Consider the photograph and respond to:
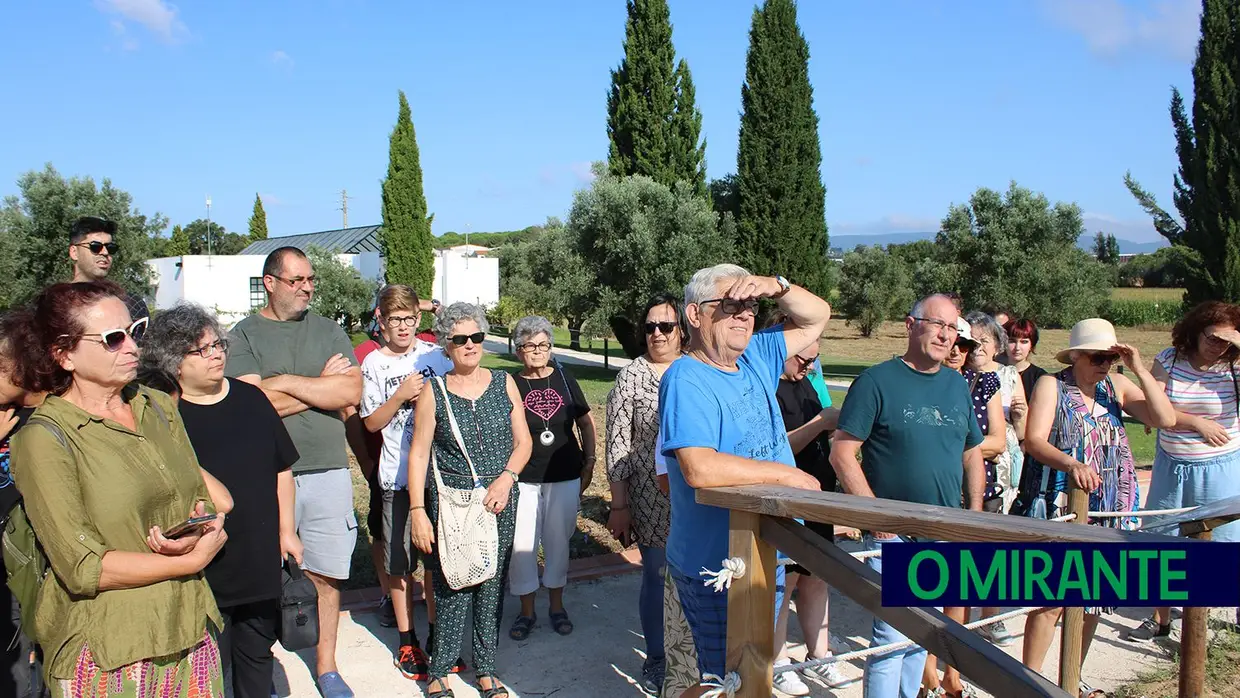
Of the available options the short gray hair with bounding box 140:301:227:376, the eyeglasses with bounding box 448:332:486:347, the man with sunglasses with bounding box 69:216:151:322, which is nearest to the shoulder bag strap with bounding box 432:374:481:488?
the eyeglasses with bounding box 448:332:486:347

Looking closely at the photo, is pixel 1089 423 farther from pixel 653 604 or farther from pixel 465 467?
pixel 465 467

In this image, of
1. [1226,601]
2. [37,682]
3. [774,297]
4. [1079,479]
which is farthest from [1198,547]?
[37,682]

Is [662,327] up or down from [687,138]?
down

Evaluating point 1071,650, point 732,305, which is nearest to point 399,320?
point 732,305

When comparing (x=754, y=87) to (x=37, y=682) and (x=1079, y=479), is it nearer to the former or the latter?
(x=1079, y=479)

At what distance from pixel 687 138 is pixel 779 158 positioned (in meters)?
3.52

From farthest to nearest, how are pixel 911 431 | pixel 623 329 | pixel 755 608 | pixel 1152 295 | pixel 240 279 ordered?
pixel 1152 295, pixel 240 279, pixel 623 329, pixel 911 431, pixel 755 608

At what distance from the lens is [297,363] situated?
13.0 feet

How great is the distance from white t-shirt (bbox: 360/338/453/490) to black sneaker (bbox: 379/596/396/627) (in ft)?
2.62

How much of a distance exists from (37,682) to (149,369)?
137cm

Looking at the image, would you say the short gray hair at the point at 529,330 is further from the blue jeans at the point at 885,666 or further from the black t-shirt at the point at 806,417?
the blue jeans at the point at 885,666

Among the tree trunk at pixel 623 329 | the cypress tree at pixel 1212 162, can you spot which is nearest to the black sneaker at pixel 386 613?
the tree trunk at pixel 623 329

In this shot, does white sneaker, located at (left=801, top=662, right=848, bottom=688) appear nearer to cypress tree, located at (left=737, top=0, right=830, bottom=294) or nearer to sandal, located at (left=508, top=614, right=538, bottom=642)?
sandal, located at (left=508, top=614, right=538, bottom=642)

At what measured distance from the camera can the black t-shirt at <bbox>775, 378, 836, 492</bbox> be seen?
4.55 m
